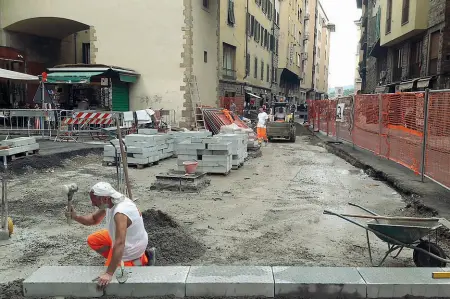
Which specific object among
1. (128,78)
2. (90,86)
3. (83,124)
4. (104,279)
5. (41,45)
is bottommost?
(104,279)

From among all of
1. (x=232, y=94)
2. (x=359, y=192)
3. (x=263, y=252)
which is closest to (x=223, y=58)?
(x=232, y=94)

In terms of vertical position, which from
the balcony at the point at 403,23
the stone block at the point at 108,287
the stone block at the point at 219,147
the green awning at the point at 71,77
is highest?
the balcony at the point at 403,23

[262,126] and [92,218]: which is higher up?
[262,126]

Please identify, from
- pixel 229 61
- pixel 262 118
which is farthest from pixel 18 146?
pixel 229 61

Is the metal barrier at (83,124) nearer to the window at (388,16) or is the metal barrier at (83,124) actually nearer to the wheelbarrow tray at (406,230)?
the wheelbarrow tray at (406,230)

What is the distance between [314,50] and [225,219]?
253 ft

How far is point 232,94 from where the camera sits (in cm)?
3238

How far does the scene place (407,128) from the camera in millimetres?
9898

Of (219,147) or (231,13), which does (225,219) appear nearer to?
(219,147)

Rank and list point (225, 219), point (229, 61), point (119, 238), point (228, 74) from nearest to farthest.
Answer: point (119, 238) < point (225, 219) < point (228, 74) < point (229, 61)

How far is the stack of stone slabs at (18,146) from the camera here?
1032 cm

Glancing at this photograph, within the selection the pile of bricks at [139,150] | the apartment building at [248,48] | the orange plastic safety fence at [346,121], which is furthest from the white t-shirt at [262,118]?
the apartment building at [248,48]

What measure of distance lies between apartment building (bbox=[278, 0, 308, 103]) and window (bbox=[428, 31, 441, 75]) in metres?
29.5

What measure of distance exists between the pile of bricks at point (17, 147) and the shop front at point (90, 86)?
705cm
